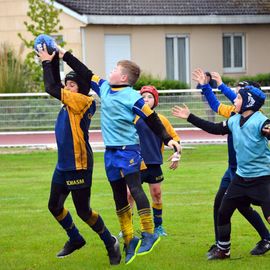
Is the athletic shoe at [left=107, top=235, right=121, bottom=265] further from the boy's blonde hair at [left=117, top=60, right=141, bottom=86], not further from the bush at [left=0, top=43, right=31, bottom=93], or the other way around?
the bush at [left=0, top=43, right=31, bottom=93]

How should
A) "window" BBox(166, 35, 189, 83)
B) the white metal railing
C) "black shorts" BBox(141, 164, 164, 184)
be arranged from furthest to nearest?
"window" BBox(166, 35, 189, 83)
the white metal railing
"black shorts" BBox(141, 164, 164, 184)

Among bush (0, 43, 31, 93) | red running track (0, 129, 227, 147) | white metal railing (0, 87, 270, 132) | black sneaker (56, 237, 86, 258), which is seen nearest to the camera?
black sneaker (56, 237, 86, 258)

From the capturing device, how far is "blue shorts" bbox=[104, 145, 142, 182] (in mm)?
8320

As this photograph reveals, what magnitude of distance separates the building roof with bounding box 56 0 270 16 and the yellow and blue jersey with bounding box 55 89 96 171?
2267 cm

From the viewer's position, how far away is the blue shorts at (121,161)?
8320 millimetres

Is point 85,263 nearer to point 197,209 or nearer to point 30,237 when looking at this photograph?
point 30,237

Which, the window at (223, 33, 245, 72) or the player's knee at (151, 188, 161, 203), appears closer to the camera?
the player's knee at (151, 188, 161, 203)

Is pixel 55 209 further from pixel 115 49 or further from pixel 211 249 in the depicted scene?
pixel 115 49

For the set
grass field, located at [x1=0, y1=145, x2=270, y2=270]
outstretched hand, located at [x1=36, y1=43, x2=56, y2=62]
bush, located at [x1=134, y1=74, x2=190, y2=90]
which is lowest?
grass field, located at [x1=0, y1=145, x2=270, y2=270]

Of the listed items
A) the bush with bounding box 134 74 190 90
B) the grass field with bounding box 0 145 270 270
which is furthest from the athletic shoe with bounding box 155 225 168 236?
the bush with bounding box 134 74 190 90

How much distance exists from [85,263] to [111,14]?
23.2 metres

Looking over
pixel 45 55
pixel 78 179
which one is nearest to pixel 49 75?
pixel 45 55

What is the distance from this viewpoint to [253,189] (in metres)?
8.66

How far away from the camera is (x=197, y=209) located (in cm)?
1233
